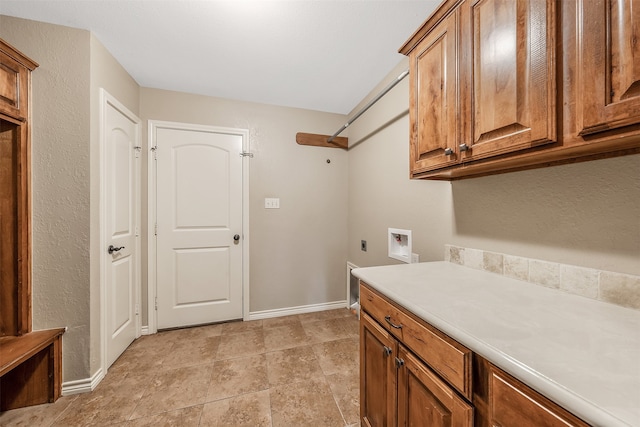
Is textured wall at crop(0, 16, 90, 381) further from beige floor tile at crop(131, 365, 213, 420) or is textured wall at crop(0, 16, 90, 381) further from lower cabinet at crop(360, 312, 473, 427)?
lower cabinet at crop(360, 312, 473, 427)

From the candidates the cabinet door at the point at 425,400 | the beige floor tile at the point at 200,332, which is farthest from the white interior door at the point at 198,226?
the cabinet door at the point at 425,400

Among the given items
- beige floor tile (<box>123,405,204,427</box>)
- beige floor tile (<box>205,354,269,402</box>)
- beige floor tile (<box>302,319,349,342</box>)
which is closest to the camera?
beige floor tile (<box>123,405,204,427</box>)

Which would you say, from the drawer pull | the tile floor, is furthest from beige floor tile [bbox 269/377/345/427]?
the drawer pull

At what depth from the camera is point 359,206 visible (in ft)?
8.86

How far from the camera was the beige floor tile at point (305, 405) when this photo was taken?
4.50ft

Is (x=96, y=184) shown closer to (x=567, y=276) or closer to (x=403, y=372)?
(x=403, y=372)

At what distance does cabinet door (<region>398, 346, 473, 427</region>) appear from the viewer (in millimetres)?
699

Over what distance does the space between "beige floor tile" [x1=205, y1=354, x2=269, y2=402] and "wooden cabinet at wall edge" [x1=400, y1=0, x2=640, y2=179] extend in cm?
179

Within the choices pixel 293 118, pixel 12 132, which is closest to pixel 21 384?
pixel 12 132

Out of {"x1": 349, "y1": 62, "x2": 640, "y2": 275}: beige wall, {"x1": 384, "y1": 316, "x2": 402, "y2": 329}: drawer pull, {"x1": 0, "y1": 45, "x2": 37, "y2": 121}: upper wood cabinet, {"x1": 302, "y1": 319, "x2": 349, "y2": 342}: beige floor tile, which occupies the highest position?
{"x1": 0, "y1": 45, "x2": 37, "y2": 121}: upper wood cabinet

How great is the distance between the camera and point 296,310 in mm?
2812

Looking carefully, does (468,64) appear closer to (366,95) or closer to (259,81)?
(366,95)

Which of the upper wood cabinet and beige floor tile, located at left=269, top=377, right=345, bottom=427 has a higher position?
the upper wood cabinet

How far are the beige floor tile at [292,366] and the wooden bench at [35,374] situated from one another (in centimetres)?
136
